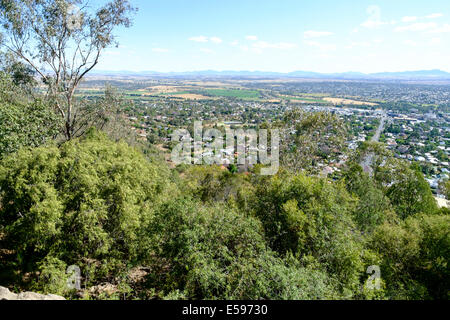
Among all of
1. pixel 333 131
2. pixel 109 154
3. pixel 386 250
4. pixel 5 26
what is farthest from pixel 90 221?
pixel 333 131

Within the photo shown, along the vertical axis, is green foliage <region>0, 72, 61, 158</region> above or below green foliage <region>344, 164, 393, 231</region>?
above

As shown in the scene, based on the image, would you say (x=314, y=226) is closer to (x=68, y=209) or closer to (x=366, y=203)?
(x=366, y=203)

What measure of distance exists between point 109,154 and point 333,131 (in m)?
17.2

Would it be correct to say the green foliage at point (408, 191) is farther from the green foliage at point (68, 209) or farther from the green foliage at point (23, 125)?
the green foliage at point (23, 125)

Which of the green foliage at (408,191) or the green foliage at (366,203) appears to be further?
the green foliage at (408,191)

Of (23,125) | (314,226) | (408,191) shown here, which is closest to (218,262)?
(314,226)

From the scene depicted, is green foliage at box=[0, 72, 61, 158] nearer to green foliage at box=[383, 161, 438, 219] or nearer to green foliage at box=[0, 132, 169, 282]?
green foliage at box=[0, 132, 169, 282]

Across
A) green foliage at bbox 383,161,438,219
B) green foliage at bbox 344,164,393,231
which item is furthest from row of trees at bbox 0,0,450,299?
green foliage at bbox 383,161,438,219

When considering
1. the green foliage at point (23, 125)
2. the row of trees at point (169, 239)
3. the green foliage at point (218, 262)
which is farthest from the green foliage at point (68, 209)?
the green foliage at point (23, 125)

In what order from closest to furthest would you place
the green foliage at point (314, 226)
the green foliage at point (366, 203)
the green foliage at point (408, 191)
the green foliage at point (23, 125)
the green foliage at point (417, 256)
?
the green foliage at point (314, 226) → the green foliage at point (417, 256) → the green foliage at point (23, 125) → the green foliage at point (366, 203) → the green foliage at point (408, 191)
